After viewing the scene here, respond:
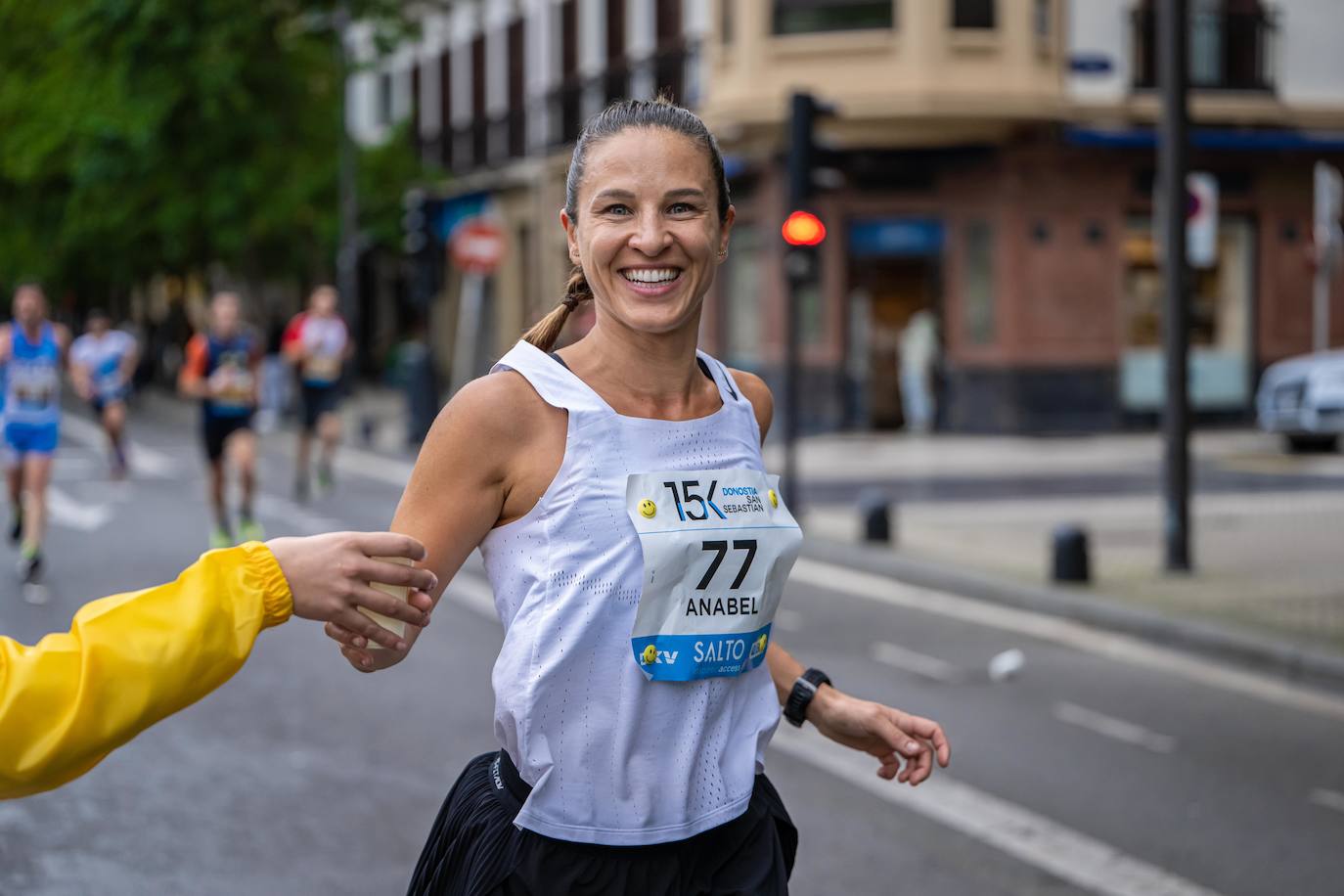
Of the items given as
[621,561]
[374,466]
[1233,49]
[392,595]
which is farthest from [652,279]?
[1233,49]

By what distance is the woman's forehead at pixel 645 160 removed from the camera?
110 inches

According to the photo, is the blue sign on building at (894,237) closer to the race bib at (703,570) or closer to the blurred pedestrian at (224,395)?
the blurred pedestrian at (224,395)

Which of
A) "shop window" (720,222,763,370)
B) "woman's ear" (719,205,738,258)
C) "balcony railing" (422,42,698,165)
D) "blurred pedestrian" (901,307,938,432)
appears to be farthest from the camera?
"balcony railing" (422,42,698,165)

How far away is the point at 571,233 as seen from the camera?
9.71 ft

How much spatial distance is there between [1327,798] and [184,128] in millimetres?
26972

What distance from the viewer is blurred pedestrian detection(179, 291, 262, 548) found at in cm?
1378

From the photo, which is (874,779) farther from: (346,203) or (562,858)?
(346,203)

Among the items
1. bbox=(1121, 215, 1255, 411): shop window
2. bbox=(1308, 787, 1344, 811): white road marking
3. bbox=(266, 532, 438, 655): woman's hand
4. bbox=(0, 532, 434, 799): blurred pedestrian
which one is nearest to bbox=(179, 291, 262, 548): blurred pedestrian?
bbox=(1308, 787, 1344, 811): white road marking

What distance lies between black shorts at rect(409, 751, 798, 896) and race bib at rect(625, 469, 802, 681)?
0.26 metres

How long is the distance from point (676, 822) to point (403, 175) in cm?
3268

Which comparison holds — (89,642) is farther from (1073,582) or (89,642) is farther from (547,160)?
(547,160)

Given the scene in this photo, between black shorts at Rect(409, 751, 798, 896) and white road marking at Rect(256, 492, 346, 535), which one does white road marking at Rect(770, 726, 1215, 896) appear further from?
white road marking at Rect(256, 492, 346, 535)

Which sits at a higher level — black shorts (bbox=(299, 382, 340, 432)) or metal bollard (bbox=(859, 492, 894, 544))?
black shorts (bbox=(299, 382, 340, 432))

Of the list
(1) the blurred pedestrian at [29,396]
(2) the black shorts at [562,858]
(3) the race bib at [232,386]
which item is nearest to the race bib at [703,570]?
(2) the black shorts at [562,858]
